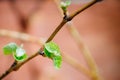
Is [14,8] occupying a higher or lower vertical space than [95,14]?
higher

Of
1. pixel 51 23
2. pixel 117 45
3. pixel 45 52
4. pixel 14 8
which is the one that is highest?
pixel 45 52

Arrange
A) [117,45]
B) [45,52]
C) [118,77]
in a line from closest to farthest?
[45,52]
[118,77]
[117,45]

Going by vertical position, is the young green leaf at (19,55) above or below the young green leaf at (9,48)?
below

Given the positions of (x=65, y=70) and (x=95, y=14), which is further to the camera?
(x=95, y=14)

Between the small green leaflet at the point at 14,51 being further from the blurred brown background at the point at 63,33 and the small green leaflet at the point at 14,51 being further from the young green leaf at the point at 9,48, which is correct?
the blurred brown background at the point at 63,33

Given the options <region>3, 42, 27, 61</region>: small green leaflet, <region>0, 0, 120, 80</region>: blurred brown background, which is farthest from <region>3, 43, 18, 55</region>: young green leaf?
<region>0, 0, 120, 80</region>: blurred brown background

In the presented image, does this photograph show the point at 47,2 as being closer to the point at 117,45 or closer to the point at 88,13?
the point at 88,13

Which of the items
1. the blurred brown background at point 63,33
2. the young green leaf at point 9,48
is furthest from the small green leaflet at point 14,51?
the blurred brown background at point 63,33

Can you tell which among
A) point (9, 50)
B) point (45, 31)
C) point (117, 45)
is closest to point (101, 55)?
point (117, 45)
